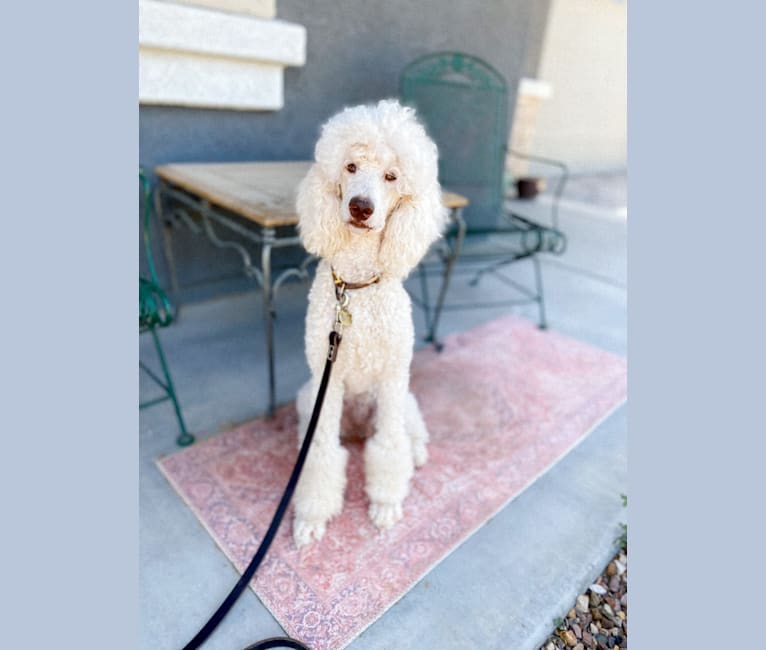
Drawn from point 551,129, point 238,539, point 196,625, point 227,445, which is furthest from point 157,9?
point 551,129

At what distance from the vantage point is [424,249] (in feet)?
4.50

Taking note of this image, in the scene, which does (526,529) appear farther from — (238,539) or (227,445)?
(227,445)

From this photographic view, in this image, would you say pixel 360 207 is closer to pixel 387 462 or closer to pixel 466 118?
pixel 387 462

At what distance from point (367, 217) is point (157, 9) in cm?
156

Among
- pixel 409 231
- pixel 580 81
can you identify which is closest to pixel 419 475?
pixel 409 231

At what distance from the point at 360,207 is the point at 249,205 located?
2.07ft

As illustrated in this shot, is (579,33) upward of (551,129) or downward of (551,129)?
upward

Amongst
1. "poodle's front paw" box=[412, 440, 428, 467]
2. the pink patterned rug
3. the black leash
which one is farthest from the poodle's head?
the pink patterned rug

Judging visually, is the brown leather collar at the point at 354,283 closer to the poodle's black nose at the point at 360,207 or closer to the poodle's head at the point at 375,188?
the poodle's head at the point at 375,188

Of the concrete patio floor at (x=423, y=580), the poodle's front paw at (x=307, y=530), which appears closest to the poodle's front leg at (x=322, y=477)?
the poodle's front paw at (x=307, y=530)

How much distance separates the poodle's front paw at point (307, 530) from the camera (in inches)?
58.0

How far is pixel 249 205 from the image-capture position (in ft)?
5.54

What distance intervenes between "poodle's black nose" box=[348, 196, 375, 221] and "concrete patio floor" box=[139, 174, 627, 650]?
993 millimetres

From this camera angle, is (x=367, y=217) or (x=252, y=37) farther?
(x=252, y=37)
